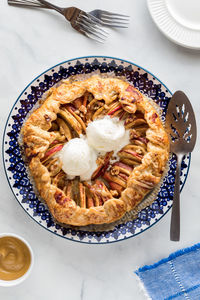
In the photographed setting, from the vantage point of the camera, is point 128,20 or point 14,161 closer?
point 14,161

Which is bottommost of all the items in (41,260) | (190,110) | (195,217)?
(41,260)

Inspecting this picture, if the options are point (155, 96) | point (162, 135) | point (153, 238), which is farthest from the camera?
point (153, 238)

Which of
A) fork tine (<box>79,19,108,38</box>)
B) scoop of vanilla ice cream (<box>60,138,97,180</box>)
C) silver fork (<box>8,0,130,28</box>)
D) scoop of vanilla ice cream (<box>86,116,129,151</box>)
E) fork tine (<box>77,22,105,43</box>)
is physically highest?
silver fork (<box>8,0,130,28</box>)

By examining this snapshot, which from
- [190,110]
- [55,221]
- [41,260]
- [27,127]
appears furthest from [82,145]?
[41,260]

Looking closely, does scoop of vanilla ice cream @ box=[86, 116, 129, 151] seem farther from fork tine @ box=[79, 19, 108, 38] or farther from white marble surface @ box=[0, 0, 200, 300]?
fork tine @ box=[79, 19, 108, 38]

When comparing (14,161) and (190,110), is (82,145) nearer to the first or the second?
(14,161)

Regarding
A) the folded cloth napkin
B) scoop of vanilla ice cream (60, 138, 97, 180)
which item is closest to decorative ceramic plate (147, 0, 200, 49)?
scoop of vanilla ice cream (60, 138, 97, 180)

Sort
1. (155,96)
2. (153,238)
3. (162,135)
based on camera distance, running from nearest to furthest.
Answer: (162,135) < (155,96) < (153,238)

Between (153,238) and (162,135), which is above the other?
(162,135)

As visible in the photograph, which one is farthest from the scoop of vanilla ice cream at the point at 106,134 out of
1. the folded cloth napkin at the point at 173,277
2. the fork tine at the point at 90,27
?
the folded cloth napkin at the point at 173,277
